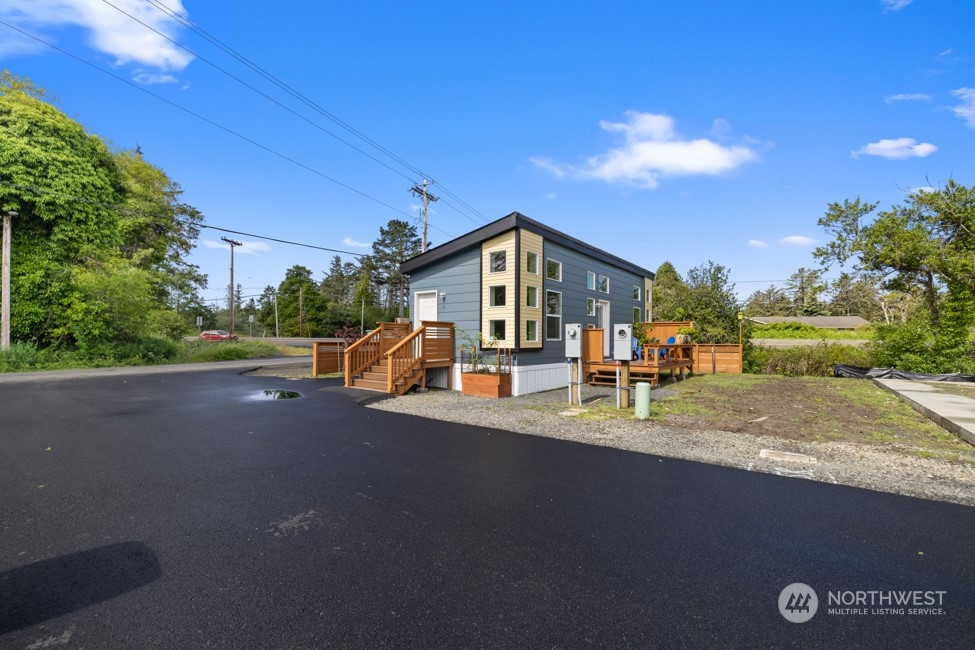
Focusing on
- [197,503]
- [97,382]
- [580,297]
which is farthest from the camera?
[580,297]

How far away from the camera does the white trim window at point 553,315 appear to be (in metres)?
11.6

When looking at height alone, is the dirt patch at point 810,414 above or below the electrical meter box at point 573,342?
below

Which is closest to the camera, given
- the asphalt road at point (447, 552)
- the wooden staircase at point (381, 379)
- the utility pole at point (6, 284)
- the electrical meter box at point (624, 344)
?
the asphalt road at point (447, 552)

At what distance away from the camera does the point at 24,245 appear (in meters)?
15.9

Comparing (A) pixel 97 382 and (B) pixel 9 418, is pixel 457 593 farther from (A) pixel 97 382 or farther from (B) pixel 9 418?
(A) pixel 97 382

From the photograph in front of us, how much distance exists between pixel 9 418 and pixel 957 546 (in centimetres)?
1192

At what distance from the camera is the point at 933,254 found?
572 inches

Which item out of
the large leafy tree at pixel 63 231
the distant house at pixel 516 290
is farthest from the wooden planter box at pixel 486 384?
the large leafy tree at pixel 63 231

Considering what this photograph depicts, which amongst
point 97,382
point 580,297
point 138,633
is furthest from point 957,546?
point 97,382

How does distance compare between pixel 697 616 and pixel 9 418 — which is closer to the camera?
pixel 697 616

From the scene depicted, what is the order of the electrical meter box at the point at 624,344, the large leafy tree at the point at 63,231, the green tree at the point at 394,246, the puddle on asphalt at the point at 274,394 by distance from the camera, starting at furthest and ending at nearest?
the green tree at the point at 394,246 < the large leafy tree at the point at 63,231 < the puddle on asphalt at the point at 274,394 < the electrical meter box at the point at 624,344

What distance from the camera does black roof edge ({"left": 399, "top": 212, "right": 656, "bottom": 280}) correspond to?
10523 mm

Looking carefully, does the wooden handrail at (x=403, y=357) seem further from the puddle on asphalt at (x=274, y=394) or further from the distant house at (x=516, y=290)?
the puddle on asphalt at (x=274, y=394)

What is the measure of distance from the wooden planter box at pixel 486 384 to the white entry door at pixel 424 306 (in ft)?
8.47
